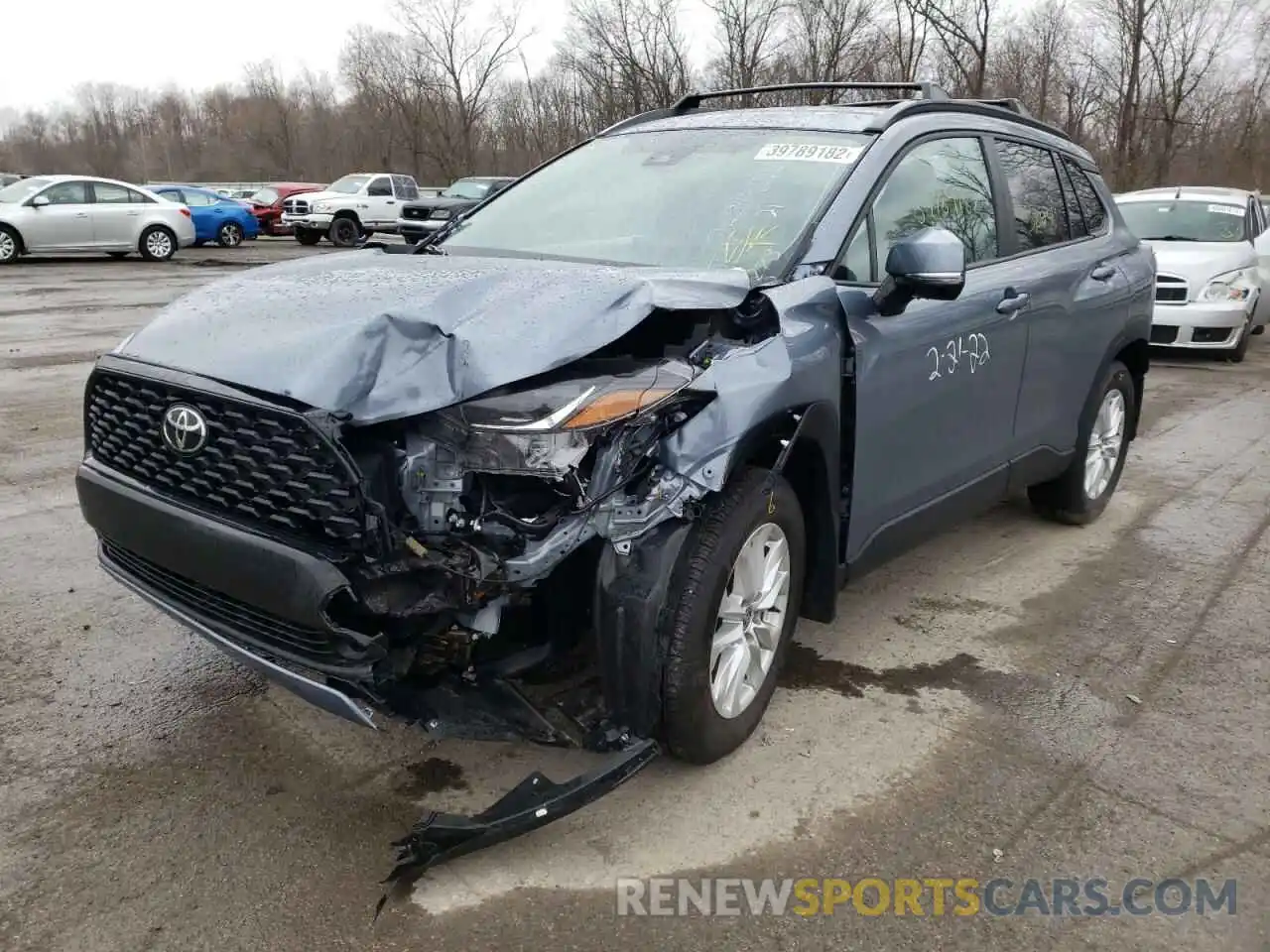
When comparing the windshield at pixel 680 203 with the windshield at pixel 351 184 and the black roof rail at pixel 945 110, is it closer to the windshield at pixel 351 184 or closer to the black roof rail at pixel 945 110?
the black roof rail at pixel 945 110

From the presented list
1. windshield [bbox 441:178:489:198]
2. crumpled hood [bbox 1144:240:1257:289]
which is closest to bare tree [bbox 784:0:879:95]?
windshield [bbox 441:178:489:198]

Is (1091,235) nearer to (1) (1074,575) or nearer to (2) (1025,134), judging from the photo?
(2) (1025,134)

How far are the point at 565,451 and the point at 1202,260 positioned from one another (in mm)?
10121

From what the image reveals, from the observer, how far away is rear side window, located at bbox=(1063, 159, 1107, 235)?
16.4ft

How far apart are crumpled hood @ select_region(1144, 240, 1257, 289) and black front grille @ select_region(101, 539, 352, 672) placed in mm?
10037

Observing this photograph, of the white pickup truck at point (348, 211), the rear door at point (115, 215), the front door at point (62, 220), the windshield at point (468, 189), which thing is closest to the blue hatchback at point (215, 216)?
the white pickup truck at point (348, 211)

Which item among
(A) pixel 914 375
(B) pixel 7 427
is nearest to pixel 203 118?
(B) pixel 7 427

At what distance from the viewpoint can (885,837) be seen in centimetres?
276

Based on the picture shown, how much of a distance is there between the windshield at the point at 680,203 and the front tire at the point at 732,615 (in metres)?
0.85

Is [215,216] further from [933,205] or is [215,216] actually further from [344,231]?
[933,205]

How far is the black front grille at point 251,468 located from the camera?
233 cm

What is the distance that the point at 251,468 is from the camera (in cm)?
244

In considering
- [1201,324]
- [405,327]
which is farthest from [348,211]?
[405,327]

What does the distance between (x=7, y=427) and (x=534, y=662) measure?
588 centimetres
